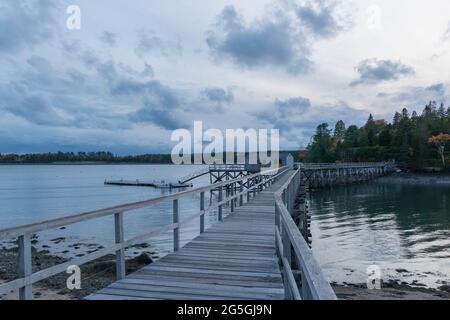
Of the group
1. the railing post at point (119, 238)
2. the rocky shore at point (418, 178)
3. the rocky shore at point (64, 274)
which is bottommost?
the rocky shore at point (64, 274)

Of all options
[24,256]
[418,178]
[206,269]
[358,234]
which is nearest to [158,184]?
[418,178]

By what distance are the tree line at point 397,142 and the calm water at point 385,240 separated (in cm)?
5074

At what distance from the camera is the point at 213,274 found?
5691mm

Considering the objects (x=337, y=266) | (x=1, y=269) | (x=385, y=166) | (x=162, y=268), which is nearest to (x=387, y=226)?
(x=337, y=266)

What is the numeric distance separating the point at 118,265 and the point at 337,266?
1608 centimetres

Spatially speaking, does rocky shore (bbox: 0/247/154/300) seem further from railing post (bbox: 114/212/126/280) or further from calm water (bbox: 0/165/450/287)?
railing post (bbox: 114/212/126/280)

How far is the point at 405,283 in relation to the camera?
17078mm

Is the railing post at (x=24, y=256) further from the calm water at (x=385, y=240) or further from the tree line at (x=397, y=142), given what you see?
the tree line at (x=397, y=142)

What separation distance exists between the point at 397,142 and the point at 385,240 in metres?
78.5

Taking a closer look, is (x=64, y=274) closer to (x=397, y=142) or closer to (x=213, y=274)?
(x=213, y=274)

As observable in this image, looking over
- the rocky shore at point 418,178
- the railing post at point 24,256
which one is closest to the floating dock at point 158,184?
the rocky shore at point 418,178

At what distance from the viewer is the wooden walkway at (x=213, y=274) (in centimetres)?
472

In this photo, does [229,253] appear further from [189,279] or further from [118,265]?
[118,265]
